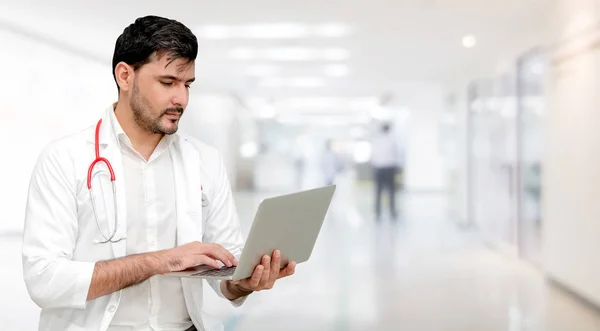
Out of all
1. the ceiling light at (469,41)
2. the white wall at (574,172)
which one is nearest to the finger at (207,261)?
the white wall at (574,172)

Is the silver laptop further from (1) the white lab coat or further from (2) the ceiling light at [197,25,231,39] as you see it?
(2) the ceiling light at [197,25,231,39]

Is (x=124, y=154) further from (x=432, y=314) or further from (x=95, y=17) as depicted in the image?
(x=95, y=17)

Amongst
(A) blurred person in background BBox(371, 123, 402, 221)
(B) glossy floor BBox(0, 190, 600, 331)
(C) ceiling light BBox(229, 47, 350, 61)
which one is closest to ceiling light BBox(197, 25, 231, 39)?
(C) ceiling light BBox(229, 47, 350, 61)

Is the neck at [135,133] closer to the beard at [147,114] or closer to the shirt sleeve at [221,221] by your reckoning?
the beard at [147,114]

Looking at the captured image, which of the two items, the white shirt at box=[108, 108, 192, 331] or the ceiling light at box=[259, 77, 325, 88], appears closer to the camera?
the white shirt at box=[108, 108, 192, 331]

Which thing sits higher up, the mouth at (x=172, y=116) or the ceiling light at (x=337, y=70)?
the ceiling light at (x=337, y=70)

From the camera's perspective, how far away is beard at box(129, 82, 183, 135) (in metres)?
1.69

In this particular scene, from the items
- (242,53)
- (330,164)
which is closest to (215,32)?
(242,53)

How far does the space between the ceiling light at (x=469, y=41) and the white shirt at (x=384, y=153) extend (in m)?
2.61

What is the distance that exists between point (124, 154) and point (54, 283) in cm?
39

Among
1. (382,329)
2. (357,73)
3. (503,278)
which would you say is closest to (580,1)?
(503,278)

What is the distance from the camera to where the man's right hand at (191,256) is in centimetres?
158

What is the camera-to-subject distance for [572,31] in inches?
227

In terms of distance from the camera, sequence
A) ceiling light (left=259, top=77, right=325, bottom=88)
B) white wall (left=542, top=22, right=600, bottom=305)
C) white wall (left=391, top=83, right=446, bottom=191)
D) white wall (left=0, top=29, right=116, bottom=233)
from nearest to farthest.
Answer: white wall (left=542, top=22, right=600, bottom=305), white wall (left=0, top=29, right=116, bottom=233), ceiling light (left=259, top=77, right=325, bottom=88), white wall (left=391, top=83, right=446, bottom=191)
